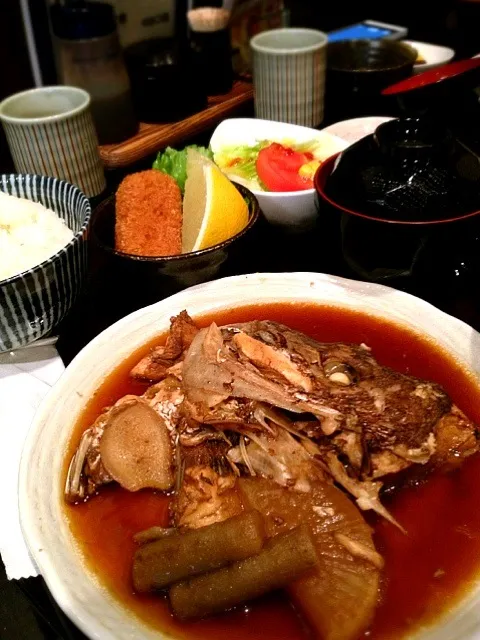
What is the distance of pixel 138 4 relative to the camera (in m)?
3.74

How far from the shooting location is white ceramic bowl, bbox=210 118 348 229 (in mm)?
2400

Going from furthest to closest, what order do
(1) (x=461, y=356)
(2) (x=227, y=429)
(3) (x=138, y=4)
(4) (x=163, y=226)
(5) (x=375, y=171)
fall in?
(3) (x=138, y=4), (4) (x=163, y=226), (5) (x=375, y=171), (1) (x=461, y=356), (2) (x=227, y=429)

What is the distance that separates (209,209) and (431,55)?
2581 millimetres

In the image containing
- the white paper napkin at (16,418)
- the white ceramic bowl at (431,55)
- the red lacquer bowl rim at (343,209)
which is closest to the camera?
the white paper napkin at (16,418)

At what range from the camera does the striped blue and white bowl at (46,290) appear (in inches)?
72.8

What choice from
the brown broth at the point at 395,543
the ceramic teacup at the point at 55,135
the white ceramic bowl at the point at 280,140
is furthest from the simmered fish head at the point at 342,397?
the ceramic teacup at the point at 55,135

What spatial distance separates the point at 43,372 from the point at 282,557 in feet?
3.60

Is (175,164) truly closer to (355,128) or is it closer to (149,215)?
(149,215)

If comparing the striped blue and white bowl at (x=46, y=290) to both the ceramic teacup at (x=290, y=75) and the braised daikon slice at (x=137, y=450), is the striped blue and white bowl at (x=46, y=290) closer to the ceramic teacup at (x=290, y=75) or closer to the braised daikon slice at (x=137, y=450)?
the braised daikon slice at (x=137, y=450)

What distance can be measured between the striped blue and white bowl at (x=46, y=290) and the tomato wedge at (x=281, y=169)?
88 cm

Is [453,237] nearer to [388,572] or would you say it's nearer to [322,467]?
[322,467]

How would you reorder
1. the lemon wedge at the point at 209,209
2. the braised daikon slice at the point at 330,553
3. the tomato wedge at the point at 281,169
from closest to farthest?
1. the braised daikon slice at the point at 330,553
2. the lemon wedge at the point at 209,209
3. the tomato wedge at the point at 281,169

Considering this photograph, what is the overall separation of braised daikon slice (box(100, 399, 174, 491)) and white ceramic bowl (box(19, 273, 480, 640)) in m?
0.16

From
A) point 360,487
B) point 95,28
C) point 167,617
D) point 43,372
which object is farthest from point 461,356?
point 95,28
